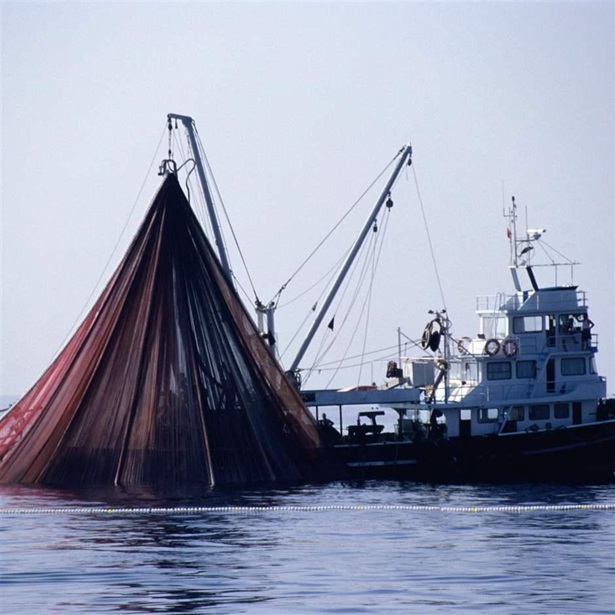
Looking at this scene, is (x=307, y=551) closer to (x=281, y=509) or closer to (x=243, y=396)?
(x=281, y=509)

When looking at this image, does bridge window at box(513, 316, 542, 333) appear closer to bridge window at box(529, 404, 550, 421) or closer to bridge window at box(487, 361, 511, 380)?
bridge window at box(487, 361, 511, 380)

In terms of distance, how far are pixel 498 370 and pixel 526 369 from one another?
1176 mm

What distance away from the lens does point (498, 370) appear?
56.0 metres

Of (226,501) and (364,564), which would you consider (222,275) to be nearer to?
(226,501)

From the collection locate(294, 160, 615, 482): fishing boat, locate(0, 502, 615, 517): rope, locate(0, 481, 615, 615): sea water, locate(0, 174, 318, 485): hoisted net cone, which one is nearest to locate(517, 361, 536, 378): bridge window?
locate(294, 160, 615, 482): fishing boat

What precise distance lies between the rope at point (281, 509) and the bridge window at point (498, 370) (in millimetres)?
11894

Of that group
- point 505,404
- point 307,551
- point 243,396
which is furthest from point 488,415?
point 307,551

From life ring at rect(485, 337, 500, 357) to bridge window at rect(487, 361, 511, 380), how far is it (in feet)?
1.46

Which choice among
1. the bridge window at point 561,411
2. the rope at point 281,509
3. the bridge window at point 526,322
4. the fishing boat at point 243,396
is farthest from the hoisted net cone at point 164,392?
the bridge window at point 561,411

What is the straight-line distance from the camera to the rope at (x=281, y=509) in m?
42.3

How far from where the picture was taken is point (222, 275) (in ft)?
166

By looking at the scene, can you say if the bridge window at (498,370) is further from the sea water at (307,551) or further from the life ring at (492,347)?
the sea water at (307,551)

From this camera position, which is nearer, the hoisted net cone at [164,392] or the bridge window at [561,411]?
the hoisted net cone at [164,392]

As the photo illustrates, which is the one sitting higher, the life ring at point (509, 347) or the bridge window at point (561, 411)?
the life ring at point (509, 347)
